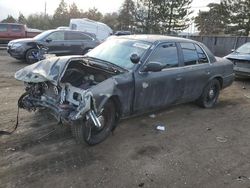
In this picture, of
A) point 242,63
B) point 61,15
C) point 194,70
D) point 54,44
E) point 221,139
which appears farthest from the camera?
point 61,15

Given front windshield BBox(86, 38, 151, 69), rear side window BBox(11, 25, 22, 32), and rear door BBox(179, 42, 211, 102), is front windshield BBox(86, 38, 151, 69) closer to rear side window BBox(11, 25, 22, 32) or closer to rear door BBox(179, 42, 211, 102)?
rear door BBox(179, 42, 211, 102)

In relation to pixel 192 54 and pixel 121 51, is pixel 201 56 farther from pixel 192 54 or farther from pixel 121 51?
pixel 121 51

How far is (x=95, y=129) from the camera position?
16.5 feet

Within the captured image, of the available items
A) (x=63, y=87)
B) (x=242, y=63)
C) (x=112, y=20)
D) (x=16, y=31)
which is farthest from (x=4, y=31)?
(x=112, y=20)

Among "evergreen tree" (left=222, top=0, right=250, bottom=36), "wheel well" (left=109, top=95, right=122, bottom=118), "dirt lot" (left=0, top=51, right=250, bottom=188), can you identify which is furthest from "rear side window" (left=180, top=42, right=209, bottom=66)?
"evergreen tree" (left=222, top=0, right=250, bottom=36)

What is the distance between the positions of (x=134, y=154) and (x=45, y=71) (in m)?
1.86

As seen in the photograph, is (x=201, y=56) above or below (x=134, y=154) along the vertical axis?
above

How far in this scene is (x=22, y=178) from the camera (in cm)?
395

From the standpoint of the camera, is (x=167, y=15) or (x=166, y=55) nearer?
(x=166, y=55)

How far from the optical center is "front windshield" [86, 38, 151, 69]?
5742mm

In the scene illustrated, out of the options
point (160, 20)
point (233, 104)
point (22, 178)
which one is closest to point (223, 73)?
point (233, 104)

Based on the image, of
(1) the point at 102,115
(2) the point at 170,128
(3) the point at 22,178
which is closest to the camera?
(3) the point at 22,178

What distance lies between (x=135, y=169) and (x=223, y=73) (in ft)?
14.5

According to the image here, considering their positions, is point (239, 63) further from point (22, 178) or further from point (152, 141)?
point (22, 178)
